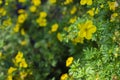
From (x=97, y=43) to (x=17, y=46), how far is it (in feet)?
4.36

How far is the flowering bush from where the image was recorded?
251cm

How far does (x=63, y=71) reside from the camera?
3.46m

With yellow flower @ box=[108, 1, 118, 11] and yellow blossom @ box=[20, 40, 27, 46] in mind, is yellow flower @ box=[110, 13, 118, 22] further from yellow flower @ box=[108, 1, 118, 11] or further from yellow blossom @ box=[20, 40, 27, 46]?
yellow blossom @ box=[20, 40, 27, 46]

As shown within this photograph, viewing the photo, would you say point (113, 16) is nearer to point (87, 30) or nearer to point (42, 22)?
point (87, 30)

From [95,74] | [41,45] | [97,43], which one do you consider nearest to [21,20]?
[41,45]

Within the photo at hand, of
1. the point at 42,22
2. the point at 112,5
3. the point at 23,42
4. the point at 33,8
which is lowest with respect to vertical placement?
the point at 23,42

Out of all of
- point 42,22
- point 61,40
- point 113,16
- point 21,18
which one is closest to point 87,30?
point 113,16

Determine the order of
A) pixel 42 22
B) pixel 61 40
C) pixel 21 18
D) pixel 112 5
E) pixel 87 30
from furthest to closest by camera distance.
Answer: pixel 21 18 → pixel 42 22 → pixel 61 40 → pixel 112 5 → pixel 87 30

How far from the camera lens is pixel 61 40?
2957 millimetres

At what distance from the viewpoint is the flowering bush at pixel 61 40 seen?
8.25 ft

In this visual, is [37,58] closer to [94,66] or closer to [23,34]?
[23,34]

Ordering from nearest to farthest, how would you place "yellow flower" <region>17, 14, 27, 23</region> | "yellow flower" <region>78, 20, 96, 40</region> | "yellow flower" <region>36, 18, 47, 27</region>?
"yellow flower" <region>78, 20, 96, 40</region> < "yellow flower" <region>36, 18, 47, 27</region> < "yellow flower" <region>17, 14, 27, 23</region>

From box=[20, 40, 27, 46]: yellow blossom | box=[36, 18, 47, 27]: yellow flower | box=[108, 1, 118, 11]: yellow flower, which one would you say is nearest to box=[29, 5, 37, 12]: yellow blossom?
box=[36, 18, 47, 27]: yellow flower

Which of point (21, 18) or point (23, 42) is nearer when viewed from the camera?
point (23, 42)
